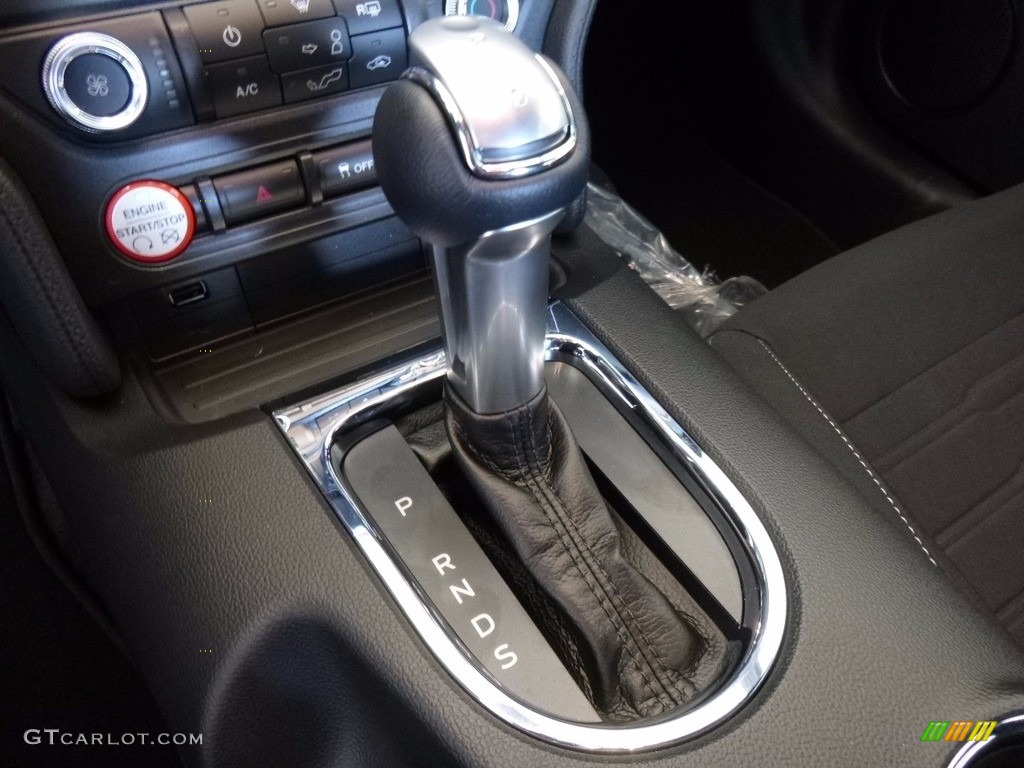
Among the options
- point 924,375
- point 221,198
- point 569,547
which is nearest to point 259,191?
point 221,198

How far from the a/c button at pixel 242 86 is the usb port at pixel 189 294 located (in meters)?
0.12

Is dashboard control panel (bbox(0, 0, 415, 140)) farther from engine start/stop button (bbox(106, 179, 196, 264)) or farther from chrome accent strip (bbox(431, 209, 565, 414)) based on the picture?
chrome accent strip (bbox(431, 209, 565, 414))

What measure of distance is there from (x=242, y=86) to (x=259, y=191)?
7 cm

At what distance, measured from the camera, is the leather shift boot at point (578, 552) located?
47 centimetres

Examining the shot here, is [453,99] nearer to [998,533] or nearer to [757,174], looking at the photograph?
[998,533]

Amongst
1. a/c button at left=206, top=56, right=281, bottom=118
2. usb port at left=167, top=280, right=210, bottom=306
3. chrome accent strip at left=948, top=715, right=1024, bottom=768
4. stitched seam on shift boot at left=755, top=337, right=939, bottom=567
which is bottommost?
stitched seam on shift boot at left=755, top=337, right=939, bottom=567

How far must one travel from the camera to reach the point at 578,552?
1.63ft

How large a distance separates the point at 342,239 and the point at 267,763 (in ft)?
1.18

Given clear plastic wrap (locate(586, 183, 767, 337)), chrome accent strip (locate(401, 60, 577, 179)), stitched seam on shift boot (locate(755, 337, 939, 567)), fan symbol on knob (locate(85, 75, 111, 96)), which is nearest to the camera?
chrome accent strip (locate(401, 60, 577, 179))

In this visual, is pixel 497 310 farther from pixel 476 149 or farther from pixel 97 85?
pixel 97 85

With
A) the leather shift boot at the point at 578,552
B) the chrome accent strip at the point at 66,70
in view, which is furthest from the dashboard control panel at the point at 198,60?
the leather shift boot at the point at 578,552

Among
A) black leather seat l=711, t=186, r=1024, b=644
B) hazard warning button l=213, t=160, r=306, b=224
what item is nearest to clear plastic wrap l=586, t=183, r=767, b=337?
black leather seat l=711, t=186, r=1024, b=644

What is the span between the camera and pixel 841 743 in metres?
0.43

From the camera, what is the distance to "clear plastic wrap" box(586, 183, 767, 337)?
1.04 m
